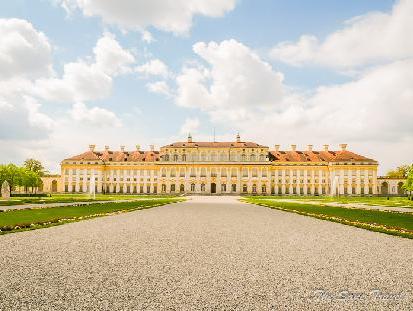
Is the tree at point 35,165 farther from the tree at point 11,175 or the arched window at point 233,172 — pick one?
the arched window at point 233,172

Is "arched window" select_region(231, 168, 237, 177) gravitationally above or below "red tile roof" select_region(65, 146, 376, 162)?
below

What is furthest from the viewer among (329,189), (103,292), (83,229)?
(329,189)

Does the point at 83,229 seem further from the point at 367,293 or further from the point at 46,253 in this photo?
the point at 367,293

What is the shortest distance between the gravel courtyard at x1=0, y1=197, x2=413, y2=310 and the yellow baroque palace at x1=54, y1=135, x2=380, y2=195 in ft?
267

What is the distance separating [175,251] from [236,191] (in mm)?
84055

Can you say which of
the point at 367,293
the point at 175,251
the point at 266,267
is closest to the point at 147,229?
the point at 175,251

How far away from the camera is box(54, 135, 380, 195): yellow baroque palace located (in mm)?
91625

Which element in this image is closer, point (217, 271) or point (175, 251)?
point (217, 271)

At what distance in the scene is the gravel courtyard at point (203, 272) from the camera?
4965 millimetres

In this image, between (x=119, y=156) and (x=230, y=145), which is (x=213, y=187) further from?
(x=119, y=156)

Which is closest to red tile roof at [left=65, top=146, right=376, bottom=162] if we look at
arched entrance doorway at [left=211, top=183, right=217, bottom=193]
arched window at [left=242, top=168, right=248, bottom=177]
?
arched window at [left=242, top=168, right=248, bottom=177]

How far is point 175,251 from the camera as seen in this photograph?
8.71 m

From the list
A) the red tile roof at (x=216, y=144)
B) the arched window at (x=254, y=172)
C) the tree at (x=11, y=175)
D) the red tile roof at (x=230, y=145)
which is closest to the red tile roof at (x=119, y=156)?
the red tile roof at (x=230, y=145)

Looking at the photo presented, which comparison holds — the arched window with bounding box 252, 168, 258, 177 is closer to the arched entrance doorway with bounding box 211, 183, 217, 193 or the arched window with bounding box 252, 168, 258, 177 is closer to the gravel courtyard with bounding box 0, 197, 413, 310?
the arched entrance doorway with bounding box 211, 183, 217, 193
